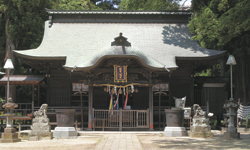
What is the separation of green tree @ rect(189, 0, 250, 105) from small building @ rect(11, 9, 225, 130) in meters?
1.04

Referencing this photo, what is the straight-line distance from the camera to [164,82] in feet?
58.7

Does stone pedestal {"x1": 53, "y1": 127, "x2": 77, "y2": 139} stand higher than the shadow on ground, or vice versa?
stone pedestal {"x1": 53, "y1": 127, "x2": 77, "y2": 139}

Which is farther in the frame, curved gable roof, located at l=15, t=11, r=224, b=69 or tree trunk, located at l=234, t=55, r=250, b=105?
tree trunk, located at l=234, t=55, r=250, b=105

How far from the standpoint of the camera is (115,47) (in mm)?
15141

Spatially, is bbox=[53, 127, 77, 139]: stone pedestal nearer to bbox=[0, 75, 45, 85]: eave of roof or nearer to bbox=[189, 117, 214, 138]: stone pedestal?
bbox=[0, 75, 45, 85]: eave of roof

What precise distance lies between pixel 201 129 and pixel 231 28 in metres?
5.45

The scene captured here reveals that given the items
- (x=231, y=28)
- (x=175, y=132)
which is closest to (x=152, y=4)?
(x=231, y=28)

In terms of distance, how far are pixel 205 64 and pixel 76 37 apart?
7.95m

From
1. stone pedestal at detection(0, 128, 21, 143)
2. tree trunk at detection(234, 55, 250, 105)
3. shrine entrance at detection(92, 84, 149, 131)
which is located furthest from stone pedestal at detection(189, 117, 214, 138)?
stone pedestal at detection(0, 128, 21, 143)

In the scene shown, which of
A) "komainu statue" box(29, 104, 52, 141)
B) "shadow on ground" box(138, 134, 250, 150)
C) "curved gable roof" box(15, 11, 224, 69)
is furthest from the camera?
"curved gable roof" box(15, 11, 224, 69)

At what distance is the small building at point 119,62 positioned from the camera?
50.5ft

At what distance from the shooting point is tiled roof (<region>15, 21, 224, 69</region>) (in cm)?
1543

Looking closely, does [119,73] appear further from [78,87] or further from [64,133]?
[64,133]

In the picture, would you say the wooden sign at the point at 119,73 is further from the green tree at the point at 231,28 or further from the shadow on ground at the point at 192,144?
the green tree at the point at 231,28
